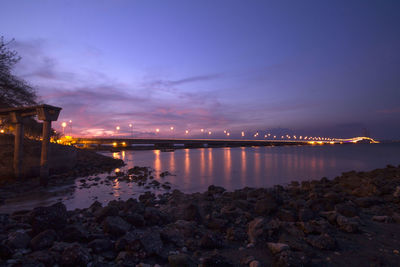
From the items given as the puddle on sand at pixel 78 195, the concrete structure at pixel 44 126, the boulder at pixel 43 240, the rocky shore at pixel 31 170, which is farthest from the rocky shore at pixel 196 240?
the concrete structure at pixel 44 126

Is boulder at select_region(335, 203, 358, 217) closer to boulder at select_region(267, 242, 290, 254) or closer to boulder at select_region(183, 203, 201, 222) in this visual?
boulder at select_region(267, 242, 290, 254)

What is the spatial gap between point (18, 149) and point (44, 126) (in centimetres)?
292

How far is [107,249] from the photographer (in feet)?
16.1

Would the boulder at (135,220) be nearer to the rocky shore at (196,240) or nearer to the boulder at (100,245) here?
the rocky shore at (196,240)

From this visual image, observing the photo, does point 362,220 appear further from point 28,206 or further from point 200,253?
point 28,206

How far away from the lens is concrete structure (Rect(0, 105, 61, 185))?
14609 mm

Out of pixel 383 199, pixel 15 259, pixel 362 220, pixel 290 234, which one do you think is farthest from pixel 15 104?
pixel 383 199

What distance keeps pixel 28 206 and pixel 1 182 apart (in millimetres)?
6121

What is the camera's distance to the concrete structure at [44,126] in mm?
14609

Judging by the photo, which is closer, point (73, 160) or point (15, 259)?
point (15, 259)

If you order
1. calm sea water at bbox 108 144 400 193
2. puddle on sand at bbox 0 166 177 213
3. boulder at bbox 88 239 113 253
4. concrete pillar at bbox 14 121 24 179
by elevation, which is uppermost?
concrete pillar at bbox 14 121 24 179

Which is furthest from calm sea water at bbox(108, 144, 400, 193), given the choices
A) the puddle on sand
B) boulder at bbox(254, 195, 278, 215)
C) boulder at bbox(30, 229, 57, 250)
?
boulder at bbox(30, 229, 57, 250)

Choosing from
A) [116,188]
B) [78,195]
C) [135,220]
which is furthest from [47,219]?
[116,188]

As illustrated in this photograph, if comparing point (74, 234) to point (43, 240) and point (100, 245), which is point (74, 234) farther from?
point (100, 245)
